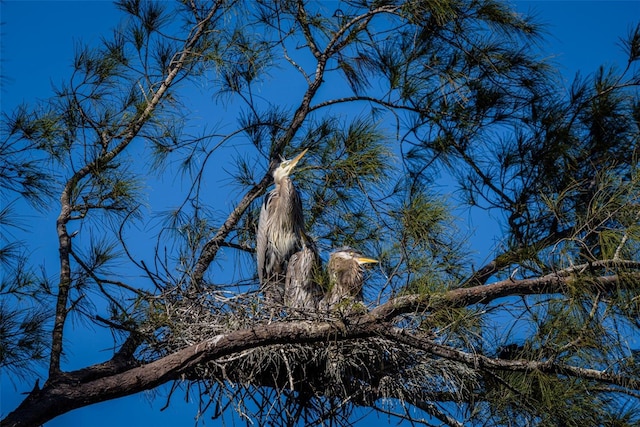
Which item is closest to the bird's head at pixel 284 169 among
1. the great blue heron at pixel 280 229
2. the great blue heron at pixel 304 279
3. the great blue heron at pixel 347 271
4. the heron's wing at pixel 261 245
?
the great blue heron at pixel 280 229

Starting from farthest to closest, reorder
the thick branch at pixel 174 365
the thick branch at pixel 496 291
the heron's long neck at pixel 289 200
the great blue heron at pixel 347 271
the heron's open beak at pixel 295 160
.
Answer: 1. the heron's long neck at pixel 289 200
2. the heron's open beak at pixel 295 160
3. the great blue heron at pixel 347 271
4. the thick branch at pixel 174 365
5. the thick branch at pixel 496 291

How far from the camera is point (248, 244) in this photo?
3939 mm

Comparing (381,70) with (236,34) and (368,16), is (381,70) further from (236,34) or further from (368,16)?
(236,34)

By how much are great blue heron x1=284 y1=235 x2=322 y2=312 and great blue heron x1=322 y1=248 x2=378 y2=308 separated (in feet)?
0.27

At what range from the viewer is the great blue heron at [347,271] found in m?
3.34

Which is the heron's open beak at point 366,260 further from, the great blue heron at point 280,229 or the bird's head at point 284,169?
the bird's head at point 284,169

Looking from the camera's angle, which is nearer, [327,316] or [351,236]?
[327,316]

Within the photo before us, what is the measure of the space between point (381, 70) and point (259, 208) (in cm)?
79

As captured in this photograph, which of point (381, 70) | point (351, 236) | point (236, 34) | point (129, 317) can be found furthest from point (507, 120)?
point (129, 317)

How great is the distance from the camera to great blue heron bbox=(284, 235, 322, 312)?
11.4ft

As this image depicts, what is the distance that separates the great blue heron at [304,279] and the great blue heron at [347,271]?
0.27ft

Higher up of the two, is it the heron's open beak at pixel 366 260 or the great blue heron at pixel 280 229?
the great blue heron at pixel 280 229

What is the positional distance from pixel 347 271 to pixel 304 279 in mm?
181

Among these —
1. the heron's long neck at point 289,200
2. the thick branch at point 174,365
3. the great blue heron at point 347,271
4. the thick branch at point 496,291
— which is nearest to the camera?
the thick branch at point 496,291
